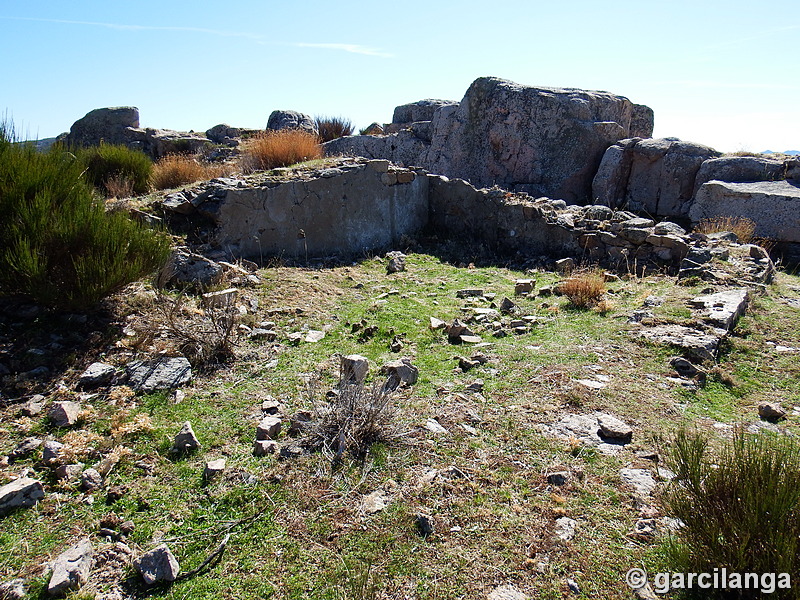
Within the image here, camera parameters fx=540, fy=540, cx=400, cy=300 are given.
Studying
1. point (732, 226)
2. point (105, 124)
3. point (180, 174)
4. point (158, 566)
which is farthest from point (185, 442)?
point (105, 124)

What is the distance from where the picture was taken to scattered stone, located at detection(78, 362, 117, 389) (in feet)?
11.9

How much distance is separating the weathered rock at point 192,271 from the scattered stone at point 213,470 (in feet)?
9.78

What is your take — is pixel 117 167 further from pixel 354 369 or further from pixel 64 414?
pixel 354 369

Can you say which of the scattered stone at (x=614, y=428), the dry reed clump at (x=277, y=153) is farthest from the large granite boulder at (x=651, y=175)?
the scattered stone at (x=614, y=428)

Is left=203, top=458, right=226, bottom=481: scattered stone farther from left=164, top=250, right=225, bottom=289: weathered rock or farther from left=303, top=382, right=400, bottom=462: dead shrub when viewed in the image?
left=164, top=250, right=225, bottom=289: weathered rock

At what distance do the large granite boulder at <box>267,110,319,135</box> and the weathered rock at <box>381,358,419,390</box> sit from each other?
11.6m

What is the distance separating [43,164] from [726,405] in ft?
18.5

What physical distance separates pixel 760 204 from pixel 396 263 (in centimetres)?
545

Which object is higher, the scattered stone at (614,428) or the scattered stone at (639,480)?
the scattered stone at (614,428)

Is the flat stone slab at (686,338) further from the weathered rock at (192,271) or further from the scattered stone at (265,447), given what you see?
the weathered rock at (192,271)

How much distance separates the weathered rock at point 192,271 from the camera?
5.43 metres

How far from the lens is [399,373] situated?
3.85 metres

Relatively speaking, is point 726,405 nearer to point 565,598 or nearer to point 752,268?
point 565,598

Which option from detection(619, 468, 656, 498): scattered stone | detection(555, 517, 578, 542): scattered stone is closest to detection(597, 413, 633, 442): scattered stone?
detection(619, 468, 656, 498): scattered stone
